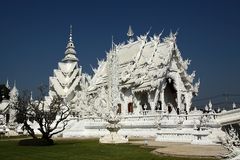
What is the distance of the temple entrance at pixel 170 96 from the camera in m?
37.1

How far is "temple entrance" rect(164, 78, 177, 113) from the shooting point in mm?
37062

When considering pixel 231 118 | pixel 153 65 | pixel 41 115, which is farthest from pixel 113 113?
pixel 153 65

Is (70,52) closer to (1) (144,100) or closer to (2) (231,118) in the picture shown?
(1) (144,100)

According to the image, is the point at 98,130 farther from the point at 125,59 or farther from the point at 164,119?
the point at 125,59

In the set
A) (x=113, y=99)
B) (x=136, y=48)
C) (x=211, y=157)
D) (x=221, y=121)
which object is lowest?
(x=211, y=157)

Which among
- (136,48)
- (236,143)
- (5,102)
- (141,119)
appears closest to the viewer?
(236,143)

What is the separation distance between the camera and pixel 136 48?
3978 centimetres

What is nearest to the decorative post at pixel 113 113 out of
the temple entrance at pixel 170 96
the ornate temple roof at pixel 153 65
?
the ornate temple roof at pixel 153 65

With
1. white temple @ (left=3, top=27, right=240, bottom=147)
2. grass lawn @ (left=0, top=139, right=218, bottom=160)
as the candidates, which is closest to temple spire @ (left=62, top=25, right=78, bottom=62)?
white temple @ (left=3, top=27, right=240, bottom=147)

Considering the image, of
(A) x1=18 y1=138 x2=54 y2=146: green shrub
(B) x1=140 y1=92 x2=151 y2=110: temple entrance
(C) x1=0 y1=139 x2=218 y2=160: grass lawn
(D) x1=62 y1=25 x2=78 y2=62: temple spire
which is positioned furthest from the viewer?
(D) x1=62 y1=25 x2=78 y2=62: temple spire

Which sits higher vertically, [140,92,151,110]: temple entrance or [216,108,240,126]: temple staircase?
[140,92,151,110]: temple entrance

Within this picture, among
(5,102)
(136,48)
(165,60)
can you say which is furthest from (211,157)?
(5,102)

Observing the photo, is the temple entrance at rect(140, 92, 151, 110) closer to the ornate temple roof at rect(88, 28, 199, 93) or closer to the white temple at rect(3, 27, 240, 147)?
the white temple at rect(3, 27, 240, 147)

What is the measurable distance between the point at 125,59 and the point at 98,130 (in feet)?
39.8
